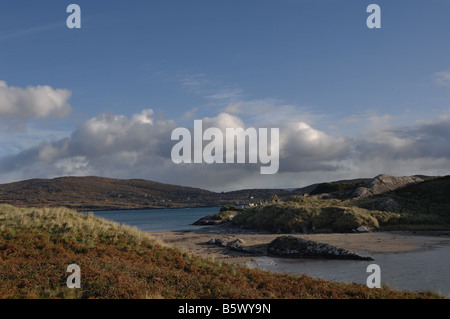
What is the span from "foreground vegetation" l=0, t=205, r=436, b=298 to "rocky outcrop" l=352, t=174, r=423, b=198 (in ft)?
148

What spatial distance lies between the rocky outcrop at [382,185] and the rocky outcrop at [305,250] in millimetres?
33982

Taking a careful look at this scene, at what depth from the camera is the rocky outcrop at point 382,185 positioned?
59.6 metres

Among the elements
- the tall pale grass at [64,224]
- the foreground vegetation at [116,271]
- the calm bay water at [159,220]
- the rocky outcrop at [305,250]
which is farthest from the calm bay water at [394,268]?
the calm bay water at [159,220]

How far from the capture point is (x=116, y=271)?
15.1m

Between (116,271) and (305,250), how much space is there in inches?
613

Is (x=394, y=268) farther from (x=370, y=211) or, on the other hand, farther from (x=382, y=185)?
(x=382, y=185)

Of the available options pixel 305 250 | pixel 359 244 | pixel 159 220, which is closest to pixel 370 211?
pixel 359 244

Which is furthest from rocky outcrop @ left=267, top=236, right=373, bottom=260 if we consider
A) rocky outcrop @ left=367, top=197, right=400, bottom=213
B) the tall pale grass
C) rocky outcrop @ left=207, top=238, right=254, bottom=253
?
rocky outcrop @ left=367, top=197, right=400, bottom=213

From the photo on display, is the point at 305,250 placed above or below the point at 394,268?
above

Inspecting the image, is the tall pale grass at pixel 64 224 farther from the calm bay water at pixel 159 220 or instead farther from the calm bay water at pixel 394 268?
the calm bay water at pixel 159 220

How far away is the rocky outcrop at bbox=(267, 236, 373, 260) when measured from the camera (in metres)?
25.0

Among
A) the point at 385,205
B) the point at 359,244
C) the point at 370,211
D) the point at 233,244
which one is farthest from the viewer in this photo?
the point at 385,205
